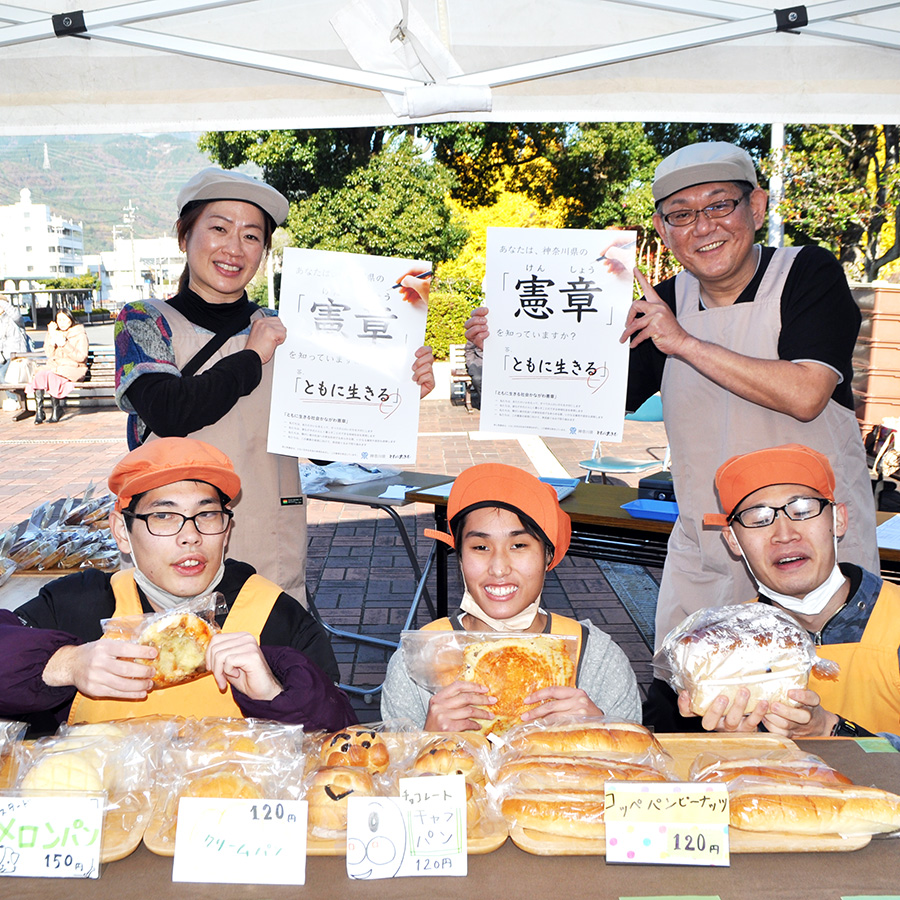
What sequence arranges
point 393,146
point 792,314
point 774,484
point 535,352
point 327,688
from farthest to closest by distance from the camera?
point 393,146 < point 535,352 < point 792,314 < point 774,484 < point 327,688

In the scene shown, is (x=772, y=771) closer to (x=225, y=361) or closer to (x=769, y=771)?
(x=769, y=771)

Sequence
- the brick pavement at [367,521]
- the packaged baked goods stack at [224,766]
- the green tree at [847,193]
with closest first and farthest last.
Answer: the packaged baked goods stack at [224,766] < the brick pavement at [367,521] < the green tree at [847,193]

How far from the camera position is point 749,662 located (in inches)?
65.1

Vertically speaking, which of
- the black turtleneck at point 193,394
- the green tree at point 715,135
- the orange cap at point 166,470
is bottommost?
the orange cap at point 166,470

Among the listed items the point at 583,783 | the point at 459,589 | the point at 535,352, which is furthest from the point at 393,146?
the point at 583,783

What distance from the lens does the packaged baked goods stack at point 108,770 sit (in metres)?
1.31

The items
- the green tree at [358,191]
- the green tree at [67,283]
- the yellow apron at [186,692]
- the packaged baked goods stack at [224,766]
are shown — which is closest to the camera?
the packaged baked goods stack at [224,766]

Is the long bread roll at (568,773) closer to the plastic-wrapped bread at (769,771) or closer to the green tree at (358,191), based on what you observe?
the plastic-wrapped bread at (769,771)

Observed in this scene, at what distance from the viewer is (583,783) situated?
1367 mm

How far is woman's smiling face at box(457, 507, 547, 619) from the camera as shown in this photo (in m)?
2.11

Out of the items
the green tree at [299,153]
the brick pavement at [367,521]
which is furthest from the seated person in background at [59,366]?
the green tree at [299,153]

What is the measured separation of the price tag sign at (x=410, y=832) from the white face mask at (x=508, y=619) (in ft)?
2.84

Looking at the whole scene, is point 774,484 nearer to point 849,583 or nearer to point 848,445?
point 849,583

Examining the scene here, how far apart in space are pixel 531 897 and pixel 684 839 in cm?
25
